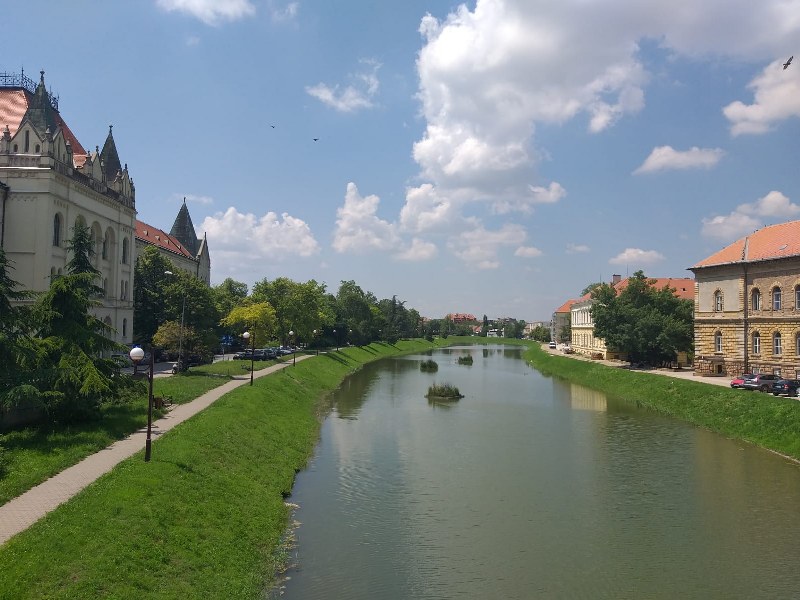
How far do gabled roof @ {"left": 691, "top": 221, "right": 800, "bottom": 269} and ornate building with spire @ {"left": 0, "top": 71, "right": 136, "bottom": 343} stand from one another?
4732 centimetres

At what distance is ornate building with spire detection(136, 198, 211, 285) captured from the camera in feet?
282

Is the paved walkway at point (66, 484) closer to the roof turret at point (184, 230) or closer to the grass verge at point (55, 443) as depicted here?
the grass verge at point (55, 443)

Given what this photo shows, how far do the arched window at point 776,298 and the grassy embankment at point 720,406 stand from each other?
856 cm

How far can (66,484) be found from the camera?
50.0ft

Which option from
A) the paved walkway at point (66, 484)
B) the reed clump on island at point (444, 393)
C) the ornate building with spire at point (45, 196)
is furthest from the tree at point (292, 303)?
the paved walkway at point (66, 484)

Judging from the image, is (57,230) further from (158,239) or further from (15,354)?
(158,239)

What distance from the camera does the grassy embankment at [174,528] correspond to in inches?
442

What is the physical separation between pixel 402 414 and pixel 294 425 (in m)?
9.44

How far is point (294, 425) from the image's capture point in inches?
1203

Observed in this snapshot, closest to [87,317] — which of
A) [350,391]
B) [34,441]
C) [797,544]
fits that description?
[34,441]

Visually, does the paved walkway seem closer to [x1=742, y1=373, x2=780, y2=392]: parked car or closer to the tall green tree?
the tall green tree

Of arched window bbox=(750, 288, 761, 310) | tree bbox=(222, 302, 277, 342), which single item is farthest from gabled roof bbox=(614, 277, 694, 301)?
tree bbox=(222, 302, 277, 342)

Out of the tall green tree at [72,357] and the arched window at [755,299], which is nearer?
the tall green tree at [72,357]

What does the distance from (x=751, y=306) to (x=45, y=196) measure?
51811mm
